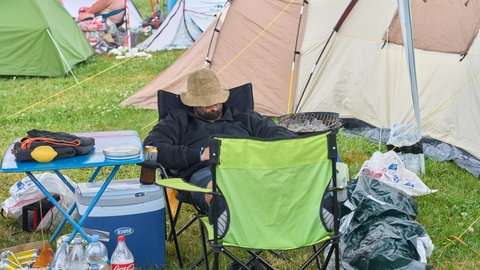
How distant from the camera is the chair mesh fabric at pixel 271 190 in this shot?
310cm

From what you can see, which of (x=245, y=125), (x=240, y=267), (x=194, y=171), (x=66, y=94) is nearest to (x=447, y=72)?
(x=245, y=125)

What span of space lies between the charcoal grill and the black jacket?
123 cm

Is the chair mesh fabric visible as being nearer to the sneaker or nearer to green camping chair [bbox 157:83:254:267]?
the sneaker

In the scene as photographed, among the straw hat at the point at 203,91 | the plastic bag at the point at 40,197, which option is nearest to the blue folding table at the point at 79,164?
the straw hat at the point at 203,91

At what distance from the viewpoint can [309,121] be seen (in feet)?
18.0

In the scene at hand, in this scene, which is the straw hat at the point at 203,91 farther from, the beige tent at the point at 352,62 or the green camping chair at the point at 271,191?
the beige tent at the point at 352,62

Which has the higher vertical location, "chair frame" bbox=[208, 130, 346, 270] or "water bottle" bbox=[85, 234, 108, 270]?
"chair frame" bbox=[208, 130, 346, 270]

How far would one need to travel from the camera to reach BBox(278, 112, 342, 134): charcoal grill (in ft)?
17.5

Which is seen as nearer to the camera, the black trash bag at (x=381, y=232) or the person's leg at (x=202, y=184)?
the black trash bag at (x=381, y=232)

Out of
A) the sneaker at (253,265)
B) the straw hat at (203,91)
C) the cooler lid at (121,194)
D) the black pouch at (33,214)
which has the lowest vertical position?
the black pouch at (33,214)

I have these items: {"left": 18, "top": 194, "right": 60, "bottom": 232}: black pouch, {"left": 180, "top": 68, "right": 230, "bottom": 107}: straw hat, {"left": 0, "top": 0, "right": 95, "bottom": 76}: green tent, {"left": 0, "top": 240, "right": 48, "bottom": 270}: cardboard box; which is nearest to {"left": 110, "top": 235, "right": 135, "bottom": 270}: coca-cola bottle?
{"left": 0, "top": 240, "right": 48, "bottom": 270}: cardboard box

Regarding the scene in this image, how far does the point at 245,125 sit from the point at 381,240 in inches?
41.4

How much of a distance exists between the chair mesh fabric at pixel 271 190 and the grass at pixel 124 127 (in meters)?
0.63

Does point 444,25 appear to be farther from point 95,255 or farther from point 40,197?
point 95,255
